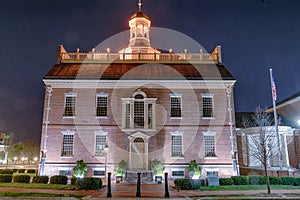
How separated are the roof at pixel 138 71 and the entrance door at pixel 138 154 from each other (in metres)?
5.96

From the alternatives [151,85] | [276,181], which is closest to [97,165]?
[151,85]

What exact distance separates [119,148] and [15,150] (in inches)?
1751

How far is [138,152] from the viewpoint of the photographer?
23.4 meters

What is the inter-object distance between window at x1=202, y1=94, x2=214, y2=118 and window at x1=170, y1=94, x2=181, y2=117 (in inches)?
91.9

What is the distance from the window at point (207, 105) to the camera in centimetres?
2471

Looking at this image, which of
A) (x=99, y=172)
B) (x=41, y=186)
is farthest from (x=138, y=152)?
(x=41, y=186)

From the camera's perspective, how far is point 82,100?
2452 centimetres

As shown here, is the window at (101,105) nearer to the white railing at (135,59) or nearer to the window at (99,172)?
the white railing at (135,59)

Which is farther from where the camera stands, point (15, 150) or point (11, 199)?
point (15, 150)

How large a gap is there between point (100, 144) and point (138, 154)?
143 inches

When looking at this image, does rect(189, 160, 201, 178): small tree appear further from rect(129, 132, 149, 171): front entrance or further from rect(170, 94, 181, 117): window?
rect(170, 94, 181, 117): window

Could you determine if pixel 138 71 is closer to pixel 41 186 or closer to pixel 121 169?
pixel 121 169

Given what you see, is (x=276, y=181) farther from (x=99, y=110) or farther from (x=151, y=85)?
(x=99, y=110)

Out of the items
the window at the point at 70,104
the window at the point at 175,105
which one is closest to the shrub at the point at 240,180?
the window at the point at 175,105
